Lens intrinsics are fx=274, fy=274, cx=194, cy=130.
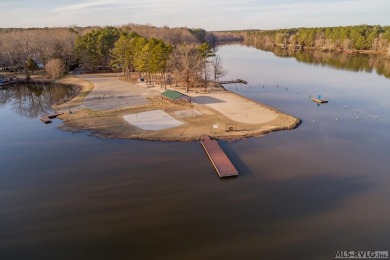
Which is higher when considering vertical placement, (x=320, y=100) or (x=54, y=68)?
(x=54, y=68)

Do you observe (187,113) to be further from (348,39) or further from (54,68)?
(348,39)

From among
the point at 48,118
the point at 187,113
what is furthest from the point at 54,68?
the point at 187,113

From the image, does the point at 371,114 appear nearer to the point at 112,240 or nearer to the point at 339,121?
the point at 339,121

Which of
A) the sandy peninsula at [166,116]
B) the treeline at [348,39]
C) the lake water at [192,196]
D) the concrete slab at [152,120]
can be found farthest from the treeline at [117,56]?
the treeline at [348,39]

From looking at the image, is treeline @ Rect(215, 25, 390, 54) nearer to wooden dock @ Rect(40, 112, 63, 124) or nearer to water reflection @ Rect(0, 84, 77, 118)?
water reflection @ Rect(0, 84, 77, 118)

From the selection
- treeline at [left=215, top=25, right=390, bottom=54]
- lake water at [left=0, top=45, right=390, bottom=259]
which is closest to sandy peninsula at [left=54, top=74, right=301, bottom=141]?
lake water at [left=0, top=45, right=390, bottom=259]

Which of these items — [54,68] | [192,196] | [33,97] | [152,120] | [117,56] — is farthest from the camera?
[54,68]
